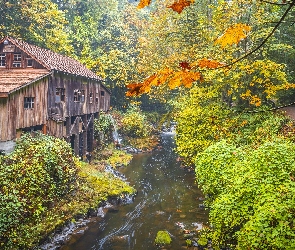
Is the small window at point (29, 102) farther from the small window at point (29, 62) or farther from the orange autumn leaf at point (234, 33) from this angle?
the orange autumn leaf at point (234, 33)

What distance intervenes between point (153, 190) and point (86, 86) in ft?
39.6

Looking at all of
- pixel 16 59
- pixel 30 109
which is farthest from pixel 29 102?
pixel 16 59

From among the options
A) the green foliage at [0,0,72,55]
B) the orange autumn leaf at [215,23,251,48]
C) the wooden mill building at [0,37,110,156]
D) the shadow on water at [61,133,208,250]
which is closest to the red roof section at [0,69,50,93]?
the wooden mill building at [0,37,110,156]

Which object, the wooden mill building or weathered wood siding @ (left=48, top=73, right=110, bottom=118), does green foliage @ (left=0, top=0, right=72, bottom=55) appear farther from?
the wooden mill building

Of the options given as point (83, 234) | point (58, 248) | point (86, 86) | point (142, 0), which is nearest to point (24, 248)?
point (58, 248)

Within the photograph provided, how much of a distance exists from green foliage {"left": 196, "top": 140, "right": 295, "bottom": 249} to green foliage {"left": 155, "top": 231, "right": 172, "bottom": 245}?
3412 millimetres

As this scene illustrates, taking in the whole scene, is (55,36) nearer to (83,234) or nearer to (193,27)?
(193,27)

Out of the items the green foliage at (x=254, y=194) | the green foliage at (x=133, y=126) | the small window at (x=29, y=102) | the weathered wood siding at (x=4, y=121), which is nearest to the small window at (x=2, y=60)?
the small window at (x=29, y=102)

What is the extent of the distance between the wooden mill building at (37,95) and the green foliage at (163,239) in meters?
9.51

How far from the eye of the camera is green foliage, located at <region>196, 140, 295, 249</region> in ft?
24.0

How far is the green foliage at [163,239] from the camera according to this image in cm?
1282

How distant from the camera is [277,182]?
27.5 ft

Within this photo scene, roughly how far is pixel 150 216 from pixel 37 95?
1065 centimetres

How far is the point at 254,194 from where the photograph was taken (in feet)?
28.4
